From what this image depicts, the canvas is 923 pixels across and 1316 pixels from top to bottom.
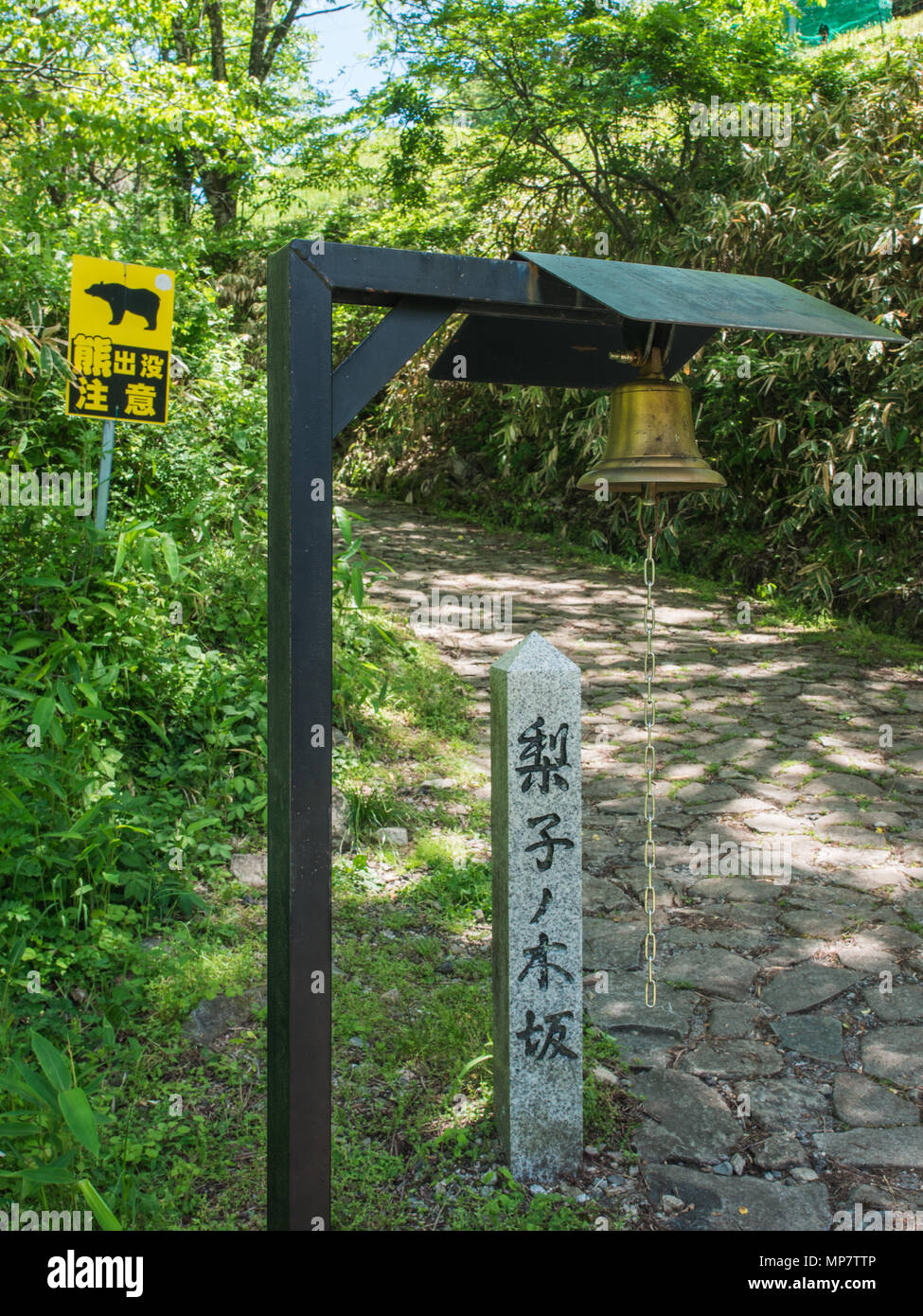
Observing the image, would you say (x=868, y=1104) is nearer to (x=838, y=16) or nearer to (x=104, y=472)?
(x=104, y=472)

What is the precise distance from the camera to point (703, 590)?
9977 millimetres

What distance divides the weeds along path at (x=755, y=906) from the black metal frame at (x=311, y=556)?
1145 millimetres

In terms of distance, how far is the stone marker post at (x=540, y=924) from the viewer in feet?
9.27

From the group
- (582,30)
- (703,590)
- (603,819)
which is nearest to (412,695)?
(603,819)

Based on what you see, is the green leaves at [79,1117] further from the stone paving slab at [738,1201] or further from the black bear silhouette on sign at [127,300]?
the black bear silhouette on sign at [127,300]

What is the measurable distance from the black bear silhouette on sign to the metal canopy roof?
125 inches

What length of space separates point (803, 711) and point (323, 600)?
5.38 m

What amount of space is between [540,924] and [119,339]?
359 centimetres

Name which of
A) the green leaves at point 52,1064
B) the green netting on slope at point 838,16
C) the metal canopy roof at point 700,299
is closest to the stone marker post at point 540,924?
the metal canopy roof at point 700,299

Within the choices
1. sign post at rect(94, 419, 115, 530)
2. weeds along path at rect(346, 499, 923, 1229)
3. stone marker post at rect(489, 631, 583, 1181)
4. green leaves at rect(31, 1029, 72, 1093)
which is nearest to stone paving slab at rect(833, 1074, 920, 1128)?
weeds along path at rect(346, 499, 923, 1229)

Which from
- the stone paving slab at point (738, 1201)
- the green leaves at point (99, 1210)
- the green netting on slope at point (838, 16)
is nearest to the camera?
the green leaves at point (99, 1210)

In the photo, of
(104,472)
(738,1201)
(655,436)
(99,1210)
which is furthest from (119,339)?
(738,1201)

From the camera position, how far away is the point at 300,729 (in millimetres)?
2100

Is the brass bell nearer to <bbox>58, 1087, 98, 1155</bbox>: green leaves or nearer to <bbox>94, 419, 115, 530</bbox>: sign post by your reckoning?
<bbox>58, 1087, 98, 1155</bbox>: green leaves
